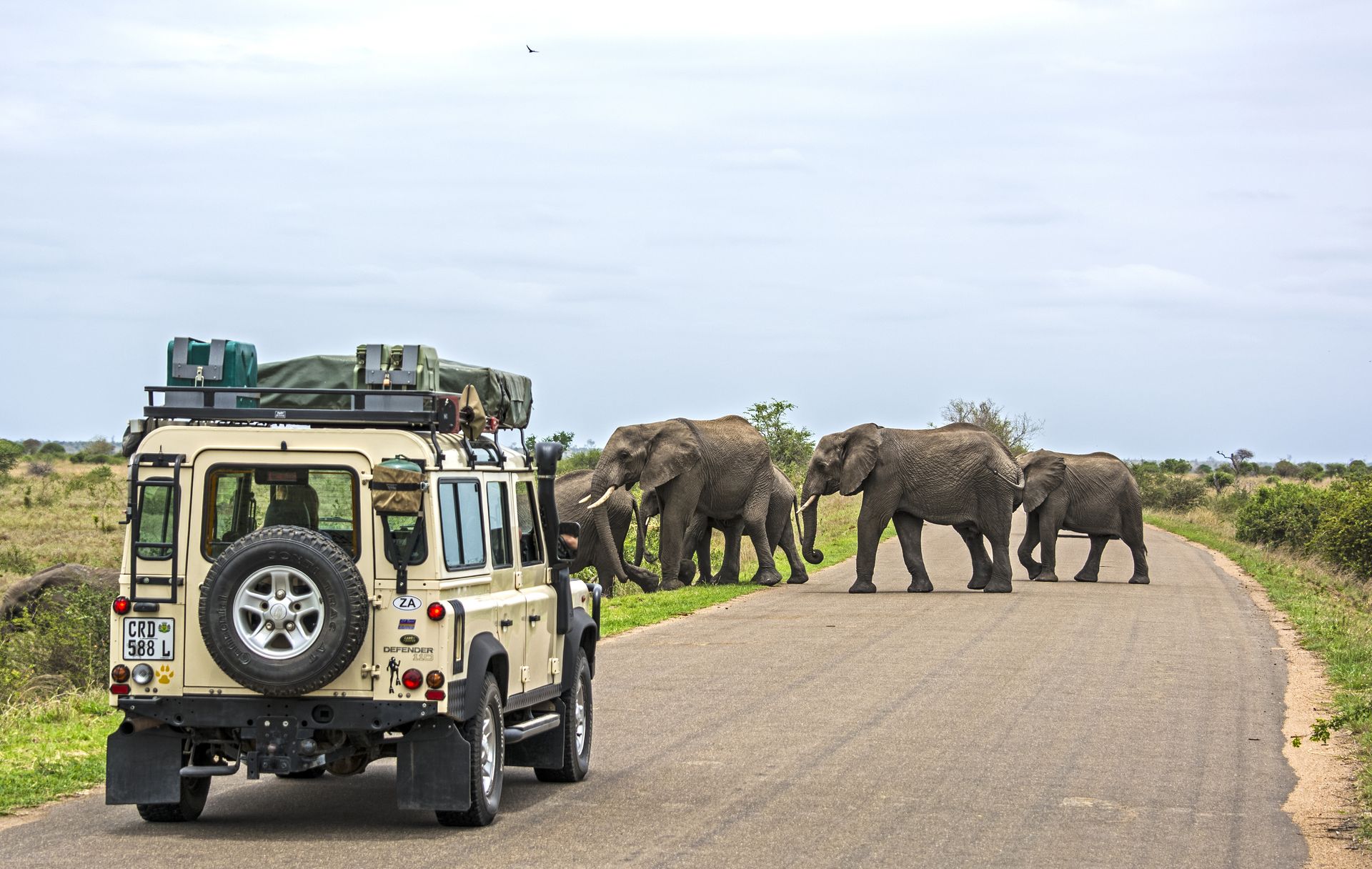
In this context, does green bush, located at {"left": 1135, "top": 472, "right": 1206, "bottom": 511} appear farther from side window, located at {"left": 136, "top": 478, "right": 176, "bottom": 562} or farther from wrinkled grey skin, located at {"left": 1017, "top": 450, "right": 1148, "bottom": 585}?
side window, located at {"left": 136, "top": 478, "right": 176, "bottom": 562}

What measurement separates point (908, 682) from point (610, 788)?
5.83m

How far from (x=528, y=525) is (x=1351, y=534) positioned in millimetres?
27487

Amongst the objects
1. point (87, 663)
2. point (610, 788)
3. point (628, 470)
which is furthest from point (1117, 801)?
point (628, 470)

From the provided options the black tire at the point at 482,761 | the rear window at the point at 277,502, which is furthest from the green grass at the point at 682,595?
the rear window at the point at 277,502

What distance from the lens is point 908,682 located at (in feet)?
52.2

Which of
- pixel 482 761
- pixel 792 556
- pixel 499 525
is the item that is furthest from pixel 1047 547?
pixel 482 761

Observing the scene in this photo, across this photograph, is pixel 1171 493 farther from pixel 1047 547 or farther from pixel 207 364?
pixel 207 364

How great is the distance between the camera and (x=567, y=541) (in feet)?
35.8

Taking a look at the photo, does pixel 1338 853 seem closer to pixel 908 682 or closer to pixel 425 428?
pixel 425 428

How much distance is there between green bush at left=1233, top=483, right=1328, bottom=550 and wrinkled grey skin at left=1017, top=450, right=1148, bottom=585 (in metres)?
8.69

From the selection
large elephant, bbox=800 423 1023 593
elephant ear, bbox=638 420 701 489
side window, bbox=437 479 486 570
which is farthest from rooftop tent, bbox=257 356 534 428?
large elephant, bbox=800 423 1023 593

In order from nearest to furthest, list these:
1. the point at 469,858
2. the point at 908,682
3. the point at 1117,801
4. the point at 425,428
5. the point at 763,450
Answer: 1. the point at 469,858
2. the point at 425,428
3. the point at 1117,801
4. the point at 908,682
5. the point at 763,450

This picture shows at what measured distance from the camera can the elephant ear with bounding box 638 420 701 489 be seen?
27.9 meters

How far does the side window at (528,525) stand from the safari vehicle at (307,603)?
827 mm
